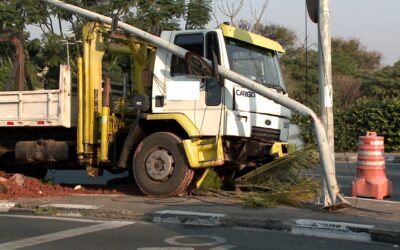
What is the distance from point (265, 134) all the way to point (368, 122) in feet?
49.5

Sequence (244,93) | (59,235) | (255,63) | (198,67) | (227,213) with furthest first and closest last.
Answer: (255,63)
(244,93)
(198,67)
(227,213)
(59,235)

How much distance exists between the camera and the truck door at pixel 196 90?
32.1 feet

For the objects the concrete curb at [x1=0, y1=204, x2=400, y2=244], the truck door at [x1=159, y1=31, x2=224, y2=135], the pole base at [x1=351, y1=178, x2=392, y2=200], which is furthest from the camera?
the pole base at [x1=351, y1=178, x2=392, y2=200]

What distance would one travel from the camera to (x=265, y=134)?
404 inches

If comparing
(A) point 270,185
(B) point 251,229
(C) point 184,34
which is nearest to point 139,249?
(B) point 251,229

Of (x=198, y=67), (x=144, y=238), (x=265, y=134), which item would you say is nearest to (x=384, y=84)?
(x=265, y=134)

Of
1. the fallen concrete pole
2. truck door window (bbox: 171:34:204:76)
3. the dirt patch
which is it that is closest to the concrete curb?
the fallen concrete pole

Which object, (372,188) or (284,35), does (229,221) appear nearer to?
(372,188)

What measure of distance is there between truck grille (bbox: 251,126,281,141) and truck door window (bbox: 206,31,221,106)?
83 centimetres

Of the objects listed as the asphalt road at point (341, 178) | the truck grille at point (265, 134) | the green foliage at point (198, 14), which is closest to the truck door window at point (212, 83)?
the truck grille at point (265, 134)

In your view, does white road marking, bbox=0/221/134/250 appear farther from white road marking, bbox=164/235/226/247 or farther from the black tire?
the black tire

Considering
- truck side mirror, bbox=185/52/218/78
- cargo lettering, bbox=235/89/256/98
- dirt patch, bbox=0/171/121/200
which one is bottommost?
dirt patch, bbox=0/171/121/200

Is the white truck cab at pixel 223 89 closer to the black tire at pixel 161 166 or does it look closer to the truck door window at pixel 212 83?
the truck door window at pixel 212 83

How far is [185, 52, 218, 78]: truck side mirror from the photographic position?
29.5 ft
